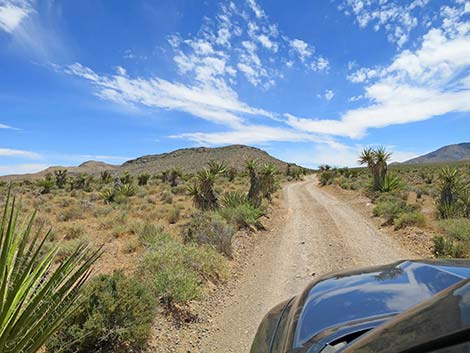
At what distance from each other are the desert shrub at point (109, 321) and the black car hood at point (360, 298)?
102 inches

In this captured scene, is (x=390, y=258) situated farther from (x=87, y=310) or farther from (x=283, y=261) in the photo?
(x=87, y=310)

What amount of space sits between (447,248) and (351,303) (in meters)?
7.54

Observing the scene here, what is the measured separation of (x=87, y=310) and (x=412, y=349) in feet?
13.4

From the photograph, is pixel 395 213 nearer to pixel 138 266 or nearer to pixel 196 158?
pixel 138 266

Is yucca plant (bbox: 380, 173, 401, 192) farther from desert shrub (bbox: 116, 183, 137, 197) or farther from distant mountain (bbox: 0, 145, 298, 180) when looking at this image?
distant mountain (bbox: 0, 145, 298, 180)

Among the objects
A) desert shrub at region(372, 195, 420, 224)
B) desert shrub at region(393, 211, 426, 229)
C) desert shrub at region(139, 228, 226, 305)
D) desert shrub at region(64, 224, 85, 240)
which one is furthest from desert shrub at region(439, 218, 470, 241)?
desert shrub at region(64, 224, 85, 240)

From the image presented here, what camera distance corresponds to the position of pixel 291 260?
858cm

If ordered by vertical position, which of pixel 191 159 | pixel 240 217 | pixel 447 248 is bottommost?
pixel 447 248

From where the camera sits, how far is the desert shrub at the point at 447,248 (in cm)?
808

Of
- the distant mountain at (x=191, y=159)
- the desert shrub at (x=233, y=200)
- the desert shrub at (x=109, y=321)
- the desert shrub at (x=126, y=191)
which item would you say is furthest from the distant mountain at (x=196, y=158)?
the desert shrub at (x=109, y=321)

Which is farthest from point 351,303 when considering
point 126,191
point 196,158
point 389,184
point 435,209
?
point 196,158

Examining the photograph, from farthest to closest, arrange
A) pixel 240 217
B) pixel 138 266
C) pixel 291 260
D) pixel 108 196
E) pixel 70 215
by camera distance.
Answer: pixel 108 196 < pixel 70 215 < pixel 240 217 < pixel 291 260 < pixel 138 266

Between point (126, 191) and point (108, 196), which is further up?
point (126, 191)

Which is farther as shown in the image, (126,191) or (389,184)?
(126,191)
